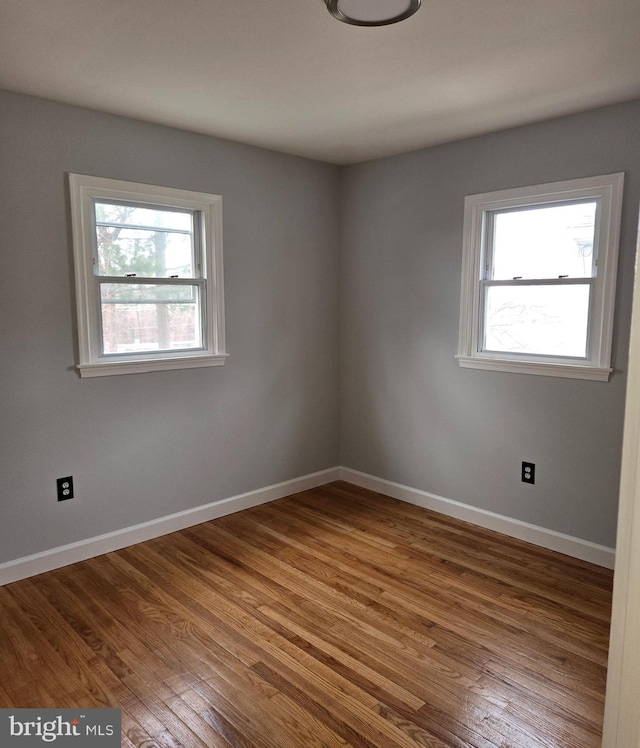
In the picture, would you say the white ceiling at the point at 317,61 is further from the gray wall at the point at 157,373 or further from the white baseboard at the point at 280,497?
the white baseboard at the point at 280,497

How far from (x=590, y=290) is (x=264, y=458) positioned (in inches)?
95.9

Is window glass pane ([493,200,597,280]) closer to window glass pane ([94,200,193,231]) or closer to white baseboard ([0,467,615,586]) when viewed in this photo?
white baseboard ([0,467,615,586])

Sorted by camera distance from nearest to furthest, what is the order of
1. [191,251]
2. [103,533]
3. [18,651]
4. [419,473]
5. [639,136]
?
1. [18,651]
2. [639,136]
3. [103,533]
4. [191,251]
5. [419,473]

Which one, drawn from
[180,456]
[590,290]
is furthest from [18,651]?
[590,290]

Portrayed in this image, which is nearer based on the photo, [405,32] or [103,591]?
[405,32]

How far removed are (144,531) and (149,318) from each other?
52.4 inches

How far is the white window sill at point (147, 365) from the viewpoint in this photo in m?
3.11

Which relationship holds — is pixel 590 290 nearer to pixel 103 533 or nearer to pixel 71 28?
pixel 71 28

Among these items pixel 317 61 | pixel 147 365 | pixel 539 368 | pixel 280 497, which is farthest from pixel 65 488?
pixel 539 368

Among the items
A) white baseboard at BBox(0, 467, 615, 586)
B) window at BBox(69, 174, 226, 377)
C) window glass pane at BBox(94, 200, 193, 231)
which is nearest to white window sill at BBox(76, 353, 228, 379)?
window at BBox(69, 174, 226, 377)

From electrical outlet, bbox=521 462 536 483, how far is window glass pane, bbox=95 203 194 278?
96.3 inches

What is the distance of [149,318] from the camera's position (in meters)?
3.40

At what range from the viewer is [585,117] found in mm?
3018

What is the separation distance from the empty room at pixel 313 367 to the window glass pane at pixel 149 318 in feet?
0.05
